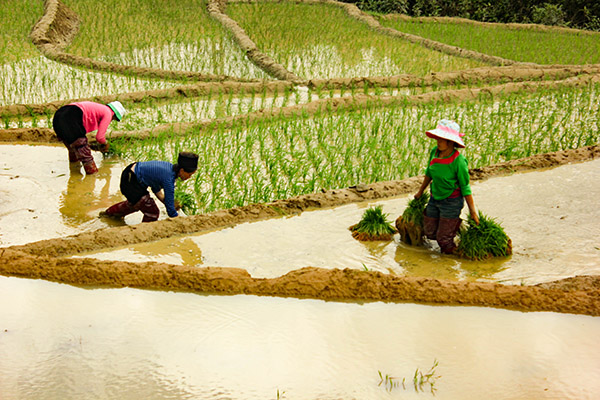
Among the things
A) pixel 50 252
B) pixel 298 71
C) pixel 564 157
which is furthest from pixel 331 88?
pixel 50 252

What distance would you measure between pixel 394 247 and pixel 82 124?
9.44ft

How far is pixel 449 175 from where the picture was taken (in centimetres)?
400

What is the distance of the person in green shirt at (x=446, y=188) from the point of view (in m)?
3.90

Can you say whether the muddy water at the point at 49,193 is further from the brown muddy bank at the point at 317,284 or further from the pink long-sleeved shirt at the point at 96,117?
the brown muddy bank at the point at 317,284

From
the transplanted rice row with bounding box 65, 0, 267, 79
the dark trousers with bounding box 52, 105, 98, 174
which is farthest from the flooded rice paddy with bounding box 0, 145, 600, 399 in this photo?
the transplanted rice row with bounding box 65, 0, 267, 79

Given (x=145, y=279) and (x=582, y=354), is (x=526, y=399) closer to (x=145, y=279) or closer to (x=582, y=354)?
(x=582, y=354)

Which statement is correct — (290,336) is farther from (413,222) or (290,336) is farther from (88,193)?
(88,193)

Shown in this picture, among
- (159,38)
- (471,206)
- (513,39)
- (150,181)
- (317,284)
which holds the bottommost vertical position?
(317,284)

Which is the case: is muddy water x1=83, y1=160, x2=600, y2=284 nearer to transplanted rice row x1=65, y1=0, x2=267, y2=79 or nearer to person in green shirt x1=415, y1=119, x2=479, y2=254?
person in green shirt x1=415, y1=119, x2=479, y2=254

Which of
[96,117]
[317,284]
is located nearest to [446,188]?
[317,284]

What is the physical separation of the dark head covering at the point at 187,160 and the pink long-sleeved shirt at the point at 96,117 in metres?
1.45

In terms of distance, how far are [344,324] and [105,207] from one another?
2.53 metres

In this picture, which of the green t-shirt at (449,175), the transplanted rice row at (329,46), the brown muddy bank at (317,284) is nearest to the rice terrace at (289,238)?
the brown muddy bank at (317,284)

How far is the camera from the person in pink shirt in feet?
17.6
